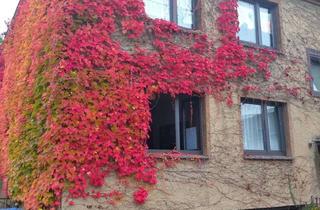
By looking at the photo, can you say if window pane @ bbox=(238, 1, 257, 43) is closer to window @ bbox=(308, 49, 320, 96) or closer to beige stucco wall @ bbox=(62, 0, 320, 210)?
beige stucco wall @ bbox=(62, 0, 320, 210)

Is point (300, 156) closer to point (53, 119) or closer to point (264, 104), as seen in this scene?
point (264, 104)

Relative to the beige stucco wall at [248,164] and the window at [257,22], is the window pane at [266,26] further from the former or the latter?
the beige stucco wall at [248,164]

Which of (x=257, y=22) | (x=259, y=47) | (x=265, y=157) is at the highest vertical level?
(x=257, y=22)

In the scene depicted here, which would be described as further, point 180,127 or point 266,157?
point 266,157

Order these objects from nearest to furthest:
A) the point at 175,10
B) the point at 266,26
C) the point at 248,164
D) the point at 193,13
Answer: the point at 248,164 → the point at 175,10 → the point at 193,13 → the point at 266,26

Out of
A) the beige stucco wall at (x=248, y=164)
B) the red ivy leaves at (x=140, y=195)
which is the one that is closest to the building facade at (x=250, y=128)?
the beige stucco wall at (x=248, y=164)

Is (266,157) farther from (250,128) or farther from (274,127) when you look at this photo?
(274,127)

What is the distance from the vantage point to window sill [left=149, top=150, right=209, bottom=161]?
28.1ft

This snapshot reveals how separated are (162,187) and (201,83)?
8.58ft

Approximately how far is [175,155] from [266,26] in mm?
5271

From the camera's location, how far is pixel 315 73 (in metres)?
12.5

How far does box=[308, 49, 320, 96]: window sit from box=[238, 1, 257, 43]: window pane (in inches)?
80.9

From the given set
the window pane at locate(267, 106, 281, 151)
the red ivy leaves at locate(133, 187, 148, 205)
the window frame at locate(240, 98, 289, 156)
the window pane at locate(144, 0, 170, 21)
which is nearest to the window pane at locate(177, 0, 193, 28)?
the window pane at locate(144, 0, 170, 21)

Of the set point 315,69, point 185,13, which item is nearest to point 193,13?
point 185,13
